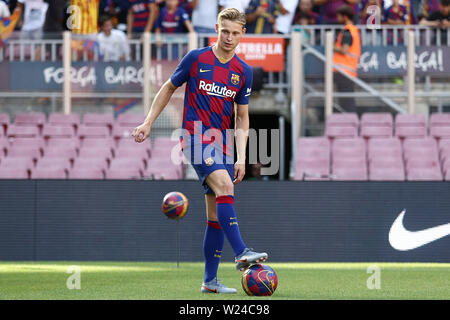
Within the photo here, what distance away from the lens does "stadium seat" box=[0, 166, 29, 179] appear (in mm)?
15875

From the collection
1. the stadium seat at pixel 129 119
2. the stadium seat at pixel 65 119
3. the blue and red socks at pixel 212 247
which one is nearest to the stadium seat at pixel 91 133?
the stadium seat at pixel 65 119

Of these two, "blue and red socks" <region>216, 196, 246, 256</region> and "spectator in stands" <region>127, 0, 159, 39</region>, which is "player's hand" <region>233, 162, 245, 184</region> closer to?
"blue and red socks" <region>216, 196, 246, 256</region>

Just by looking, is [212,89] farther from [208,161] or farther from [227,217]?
[227,217]

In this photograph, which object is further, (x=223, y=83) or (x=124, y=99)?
(x=124, y=99)

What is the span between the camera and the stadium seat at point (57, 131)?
1672 centimetres

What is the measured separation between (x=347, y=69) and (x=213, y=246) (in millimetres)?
9942

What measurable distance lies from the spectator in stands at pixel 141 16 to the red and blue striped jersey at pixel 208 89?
412 inches

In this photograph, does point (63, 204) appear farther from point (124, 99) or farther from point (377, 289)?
point (377, 289)

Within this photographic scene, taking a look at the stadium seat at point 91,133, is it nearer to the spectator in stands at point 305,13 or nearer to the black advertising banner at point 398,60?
the spectator in stands at point 305,13

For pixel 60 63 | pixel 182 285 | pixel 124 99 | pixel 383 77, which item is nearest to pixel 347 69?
pixel 383 77

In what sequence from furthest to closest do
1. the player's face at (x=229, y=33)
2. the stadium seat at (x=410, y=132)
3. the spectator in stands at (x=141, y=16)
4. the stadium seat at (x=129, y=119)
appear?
the spectator in stands at (x=141, y=16), the stadium seat at (x=129, y=119), the stadium seat at (x=410, y=132), the player's face at (x=229, y=33)

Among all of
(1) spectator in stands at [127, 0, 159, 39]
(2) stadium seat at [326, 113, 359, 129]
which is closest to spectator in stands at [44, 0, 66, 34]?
(1) spectator in stands at [127, 0, 159, 39]
